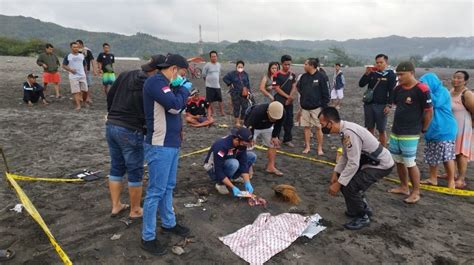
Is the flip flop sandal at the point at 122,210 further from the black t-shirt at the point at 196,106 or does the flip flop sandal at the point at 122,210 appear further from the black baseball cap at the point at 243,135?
the black t-shirt at the point at 196,106

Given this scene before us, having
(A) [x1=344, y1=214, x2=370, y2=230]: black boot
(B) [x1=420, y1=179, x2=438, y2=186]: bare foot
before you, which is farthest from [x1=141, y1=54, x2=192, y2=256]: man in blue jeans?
(B) [x1=420, y1=179, x2=438, y2=186]: bare foot

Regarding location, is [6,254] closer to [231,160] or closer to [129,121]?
[129,121]

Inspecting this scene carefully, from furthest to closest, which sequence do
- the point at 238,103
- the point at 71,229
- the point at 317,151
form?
the point at 238,103, the point at 317,151, the point at 71,229

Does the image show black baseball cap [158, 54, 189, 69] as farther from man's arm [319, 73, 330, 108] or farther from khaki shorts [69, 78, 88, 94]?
khaki shorts [69, 78, 88, 94]

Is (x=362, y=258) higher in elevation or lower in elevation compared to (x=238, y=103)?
lower

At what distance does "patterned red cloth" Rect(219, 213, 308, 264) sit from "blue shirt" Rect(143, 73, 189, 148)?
134 centimetres

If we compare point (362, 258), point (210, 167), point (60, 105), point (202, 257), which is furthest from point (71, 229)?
point (60, 105)

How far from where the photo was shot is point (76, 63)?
34.0 feet

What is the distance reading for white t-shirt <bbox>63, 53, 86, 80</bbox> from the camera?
10.3 m

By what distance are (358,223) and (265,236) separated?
123 centimetres

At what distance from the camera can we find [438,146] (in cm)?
548

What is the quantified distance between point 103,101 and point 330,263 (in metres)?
11.1

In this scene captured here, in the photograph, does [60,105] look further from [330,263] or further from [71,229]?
[330,263]

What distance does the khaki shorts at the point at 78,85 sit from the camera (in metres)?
10.5
